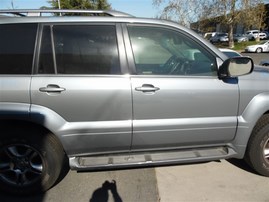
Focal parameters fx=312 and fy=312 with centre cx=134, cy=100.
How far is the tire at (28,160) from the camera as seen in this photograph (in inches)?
127

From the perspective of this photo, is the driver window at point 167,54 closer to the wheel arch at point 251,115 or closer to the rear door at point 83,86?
the rear door at point 83,86

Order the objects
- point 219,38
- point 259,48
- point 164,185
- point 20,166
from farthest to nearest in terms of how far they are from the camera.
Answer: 1. point 219,38
2. point 259,48
3. point 164,185
4. point 20,166

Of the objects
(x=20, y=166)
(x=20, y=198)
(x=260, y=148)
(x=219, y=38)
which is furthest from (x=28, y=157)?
(x=219, y=38)

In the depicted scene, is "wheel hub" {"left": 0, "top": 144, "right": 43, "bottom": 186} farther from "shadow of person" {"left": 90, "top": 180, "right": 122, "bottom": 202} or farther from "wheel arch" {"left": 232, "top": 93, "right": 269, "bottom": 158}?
"wheel arch" {"left": 232, "top": 93, "right": 269, "bottom": 158}

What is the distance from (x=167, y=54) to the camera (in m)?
3.55

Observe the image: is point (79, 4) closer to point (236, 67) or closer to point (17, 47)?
point (17, 47)

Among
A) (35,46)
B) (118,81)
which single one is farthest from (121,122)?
(35,46)

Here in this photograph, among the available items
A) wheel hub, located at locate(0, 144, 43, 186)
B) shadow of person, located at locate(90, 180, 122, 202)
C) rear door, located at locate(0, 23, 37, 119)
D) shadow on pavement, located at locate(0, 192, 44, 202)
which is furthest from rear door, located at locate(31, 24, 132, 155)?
shadow on pavement, located at locate(0, 192, 44, 202)

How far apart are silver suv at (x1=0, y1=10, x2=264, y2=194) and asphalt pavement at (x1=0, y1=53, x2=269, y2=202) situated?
11.8 inches

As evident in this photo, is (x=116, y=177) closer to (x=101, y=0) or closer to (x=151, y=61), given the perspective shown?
(x=151, y=61)

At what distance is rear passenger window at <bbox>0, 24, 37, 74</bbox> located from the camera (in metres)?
3.19

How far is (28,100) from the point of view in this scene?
3139mm

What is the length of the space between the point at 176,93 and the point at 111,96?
694 millimetres

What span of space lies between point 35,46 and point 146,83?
1.20 meters
